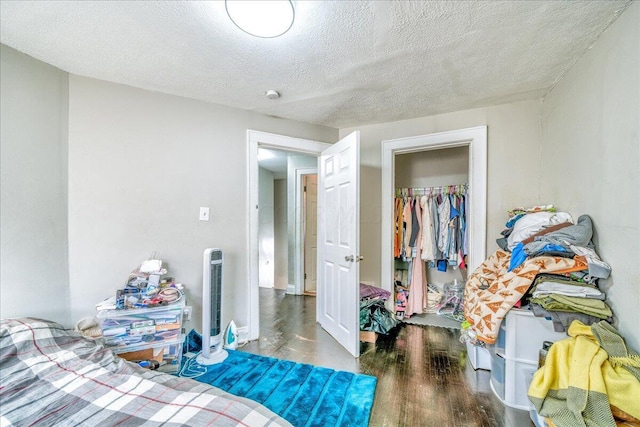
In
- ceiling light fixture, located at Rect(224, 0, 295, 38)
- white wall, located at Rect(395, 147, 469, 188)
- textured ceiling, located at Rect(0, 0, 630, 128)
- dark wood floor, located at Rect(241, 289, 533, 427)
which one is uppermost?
textured ceiling, located at Rect(0, 0, 630, 128)

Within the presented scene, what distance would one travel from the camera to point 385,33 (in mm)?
1480

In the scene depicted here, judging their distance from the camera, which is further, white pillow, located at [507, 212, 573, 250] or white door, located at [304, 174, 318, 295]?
white door, located at [304, 174, 318, 295]

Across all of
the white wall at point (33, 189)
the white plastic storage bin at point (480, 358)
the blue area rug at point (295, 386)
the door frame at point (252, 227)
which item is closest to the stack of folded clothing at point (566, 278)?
the white plastic storage bin at point (480, 358)

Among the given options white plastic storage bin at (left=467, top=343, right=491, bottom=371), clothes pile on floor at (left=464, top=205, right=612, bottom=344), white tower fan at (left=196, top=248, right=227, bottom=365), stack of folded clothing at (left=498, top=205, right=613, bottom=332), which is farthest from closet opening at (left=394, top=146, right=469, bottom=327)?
white tower fan at (left=196, top=248, right=227, bottom=365)

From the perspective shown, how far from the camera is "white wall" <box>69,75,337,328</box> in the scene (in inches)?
77.7

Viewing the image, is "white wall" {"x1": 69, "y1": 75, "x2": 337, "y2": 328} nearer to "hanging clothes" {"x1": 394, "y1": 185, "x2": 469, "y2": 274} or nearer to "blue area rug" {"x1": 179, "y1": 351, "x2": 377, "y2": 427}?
"blue area rug" {"x1": 179, "y1": 351, "x2": 377, "y2": 427}

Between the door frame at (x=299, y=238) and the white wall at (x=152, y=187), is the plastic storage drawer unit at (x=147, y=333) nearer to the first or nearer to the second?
the white wall at (x=152, y=187)

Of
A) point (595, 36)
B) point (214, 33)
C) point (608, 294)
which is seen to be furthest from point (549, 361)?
point (214, 33)

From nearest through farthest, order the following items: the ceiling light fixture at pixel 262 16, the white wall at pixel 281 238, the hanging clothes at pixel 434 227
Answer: the ceiling light fixture at pixel 262 16 → the hanging clothes at pixel 434 227 → the white wall at pixel 281 238

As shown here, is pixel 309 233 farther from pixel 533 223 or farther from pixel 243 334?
pixel 533 223

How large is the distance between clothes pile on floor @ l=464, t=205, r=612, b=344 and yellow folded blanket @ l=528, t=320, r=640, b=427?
17 cm

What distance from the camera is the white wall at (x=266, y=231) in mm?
4785

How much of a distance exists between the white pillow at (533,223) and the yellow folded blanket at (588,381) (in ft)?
2.34

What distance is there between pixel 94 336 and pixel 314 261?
2953mm
